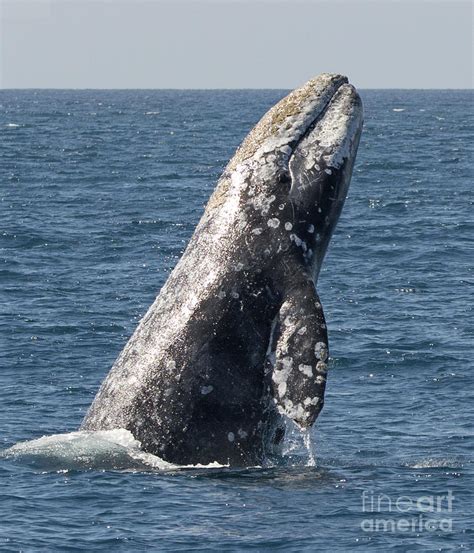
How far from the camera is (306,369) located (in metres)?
13.1

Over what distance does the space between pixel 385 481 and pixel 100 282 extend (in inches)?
614

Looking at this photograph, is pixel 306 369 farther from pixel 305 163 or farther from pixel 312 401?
pixel 305 163

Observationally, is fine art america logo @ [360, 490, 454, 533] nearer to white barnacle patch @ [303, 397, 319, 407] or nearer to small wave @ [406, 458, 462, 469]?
white barnacle patch @ [303, 397, 319, 407]

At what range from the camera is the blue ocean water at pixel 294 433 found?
12.4 m

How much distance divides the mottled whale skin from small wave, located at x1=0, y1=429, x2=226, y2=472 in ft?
0.31

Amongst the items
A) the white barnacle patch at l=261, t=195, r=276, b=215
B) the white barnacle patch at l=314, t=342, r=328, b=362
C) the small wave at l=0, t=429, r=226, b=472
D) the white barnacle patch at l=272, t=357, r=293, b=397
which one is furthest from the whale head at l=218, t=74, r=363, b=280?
the small wave at l=0, t=429, r=226, b=472

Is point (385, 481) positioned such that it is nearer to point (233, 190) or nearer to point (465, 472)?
point (465, 472)

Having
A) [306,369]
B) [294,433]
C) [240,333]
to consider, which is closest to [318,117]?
[240,333]

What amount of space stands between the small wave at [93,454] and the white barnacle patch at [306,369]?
1377mm

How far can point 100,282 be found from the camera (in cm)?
2881

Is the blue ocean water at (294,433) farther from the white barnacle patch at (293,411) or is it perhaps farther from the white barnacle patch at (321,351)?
the white barnacle patch at (321,351)

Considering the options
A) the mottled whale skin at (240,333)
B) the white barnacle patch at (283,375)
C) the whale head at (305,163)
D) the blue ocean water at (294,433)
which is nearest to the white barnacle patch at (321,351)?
the mottled whale skin at (240,333)

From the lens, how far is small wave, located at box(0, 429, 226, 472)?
539 inches

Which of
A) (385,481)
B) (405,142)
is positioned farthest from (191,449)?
(405,142)
